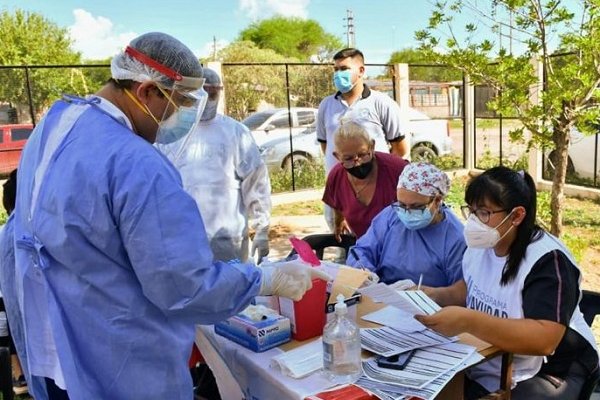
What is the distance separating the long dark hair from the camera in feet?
6.42

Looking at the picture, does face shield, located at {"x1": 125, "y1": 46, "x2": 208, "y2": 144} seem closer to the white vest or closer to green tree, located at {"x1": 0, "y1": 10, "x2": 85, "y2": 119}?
the white vest

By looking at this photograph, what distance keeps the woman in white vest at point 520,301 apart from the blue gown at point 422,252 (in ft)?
1.25

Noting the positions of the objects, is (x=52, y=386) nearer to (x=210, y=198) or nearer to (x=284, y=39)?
(x=210, y=198)

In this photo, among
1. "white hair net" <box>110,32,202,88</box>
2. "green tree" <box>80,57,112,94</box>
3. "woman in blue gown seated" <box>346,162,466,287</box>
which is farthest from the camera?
"green tree" <box>80,57,112,94</box>

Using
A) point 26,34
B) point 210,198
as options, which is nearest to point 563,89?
→ point 210,198

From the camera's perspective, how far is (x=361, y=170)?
310cm

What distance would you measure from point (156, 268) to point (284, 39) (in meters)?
46.5

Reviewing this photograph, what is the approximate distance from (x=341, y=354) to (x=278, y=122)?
8090 mm

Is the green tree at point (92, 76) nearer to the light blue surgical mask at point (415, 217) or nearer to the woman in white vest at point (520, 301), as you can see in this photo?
the light blue surgical mask at point (415, 217)

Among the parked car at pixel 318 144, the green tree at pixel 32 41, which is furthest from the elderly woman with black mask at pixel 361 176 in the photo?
the green tree at pixel 32 41

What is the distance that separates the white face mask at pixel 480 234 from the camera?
2.00 m

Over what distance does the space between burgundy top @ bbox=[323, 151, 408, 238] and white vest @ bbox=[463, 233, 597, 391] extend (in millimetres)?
999

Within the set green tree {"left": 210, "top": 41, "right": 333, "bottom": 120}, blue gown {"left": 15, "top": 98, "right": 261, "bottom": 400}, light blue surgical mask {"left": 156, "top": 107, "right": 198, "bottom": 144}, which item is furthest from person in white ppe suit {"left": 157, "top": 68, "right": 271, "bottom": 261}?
green tree {"left": 210, "top": 41, "right": 333, "bottom": 120}

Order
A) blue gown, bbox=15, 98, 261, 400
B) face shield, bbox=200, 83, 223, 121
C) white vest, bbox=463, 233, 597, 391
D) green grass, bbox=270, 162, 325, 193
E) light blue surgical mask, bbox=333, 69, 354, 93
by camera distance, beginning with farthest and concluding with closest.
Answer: green grass, bbox=270, 162, 325, 193 → light blue surgical mask, bbox=333, 69, 354, 93 → face shield, bbox=200, 83, 223, 121 → white vest, bbox=463, 233, 597, 391 → blue gown, bbox=15, 98, 261, 400
